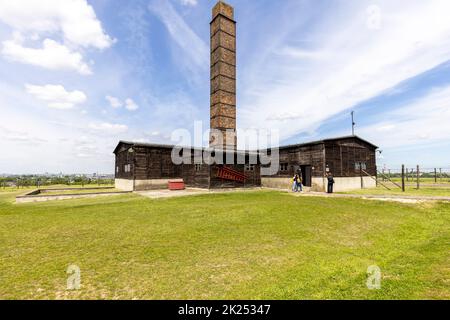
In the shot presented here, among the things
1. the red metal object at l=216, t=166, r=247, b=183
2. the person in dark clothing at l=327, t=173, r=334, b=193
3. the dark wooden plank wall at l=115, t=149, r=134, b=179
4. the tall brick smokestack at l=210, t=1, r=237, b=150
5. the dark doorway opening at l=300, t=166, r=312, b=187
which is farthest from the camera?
the tall brick smokestack at l=210, t=1, r=237, b=150

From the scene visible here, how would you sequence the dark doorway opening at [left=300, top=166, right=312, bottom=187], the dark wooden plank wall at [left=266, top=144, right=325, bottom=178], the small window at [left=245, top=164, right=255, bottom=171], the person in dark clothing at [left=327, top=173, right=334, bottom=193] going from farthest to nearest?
1. the small window at [left=245, top=164, right=255, bottom=171]
2. the dark doorway opening at [left=300, top=166, right=312, bottom=187]
3. the dark wooden plank wall at [left=266, top=144, right=325, bottom=178]
4. the person in dark clothing at [left=327, top=173, right=334, bottom=193]

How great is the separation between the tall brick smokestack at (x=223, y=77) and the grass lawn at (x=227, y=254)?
19741 millimetres

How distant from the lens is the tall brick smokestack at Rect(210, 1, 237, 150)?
3045cm

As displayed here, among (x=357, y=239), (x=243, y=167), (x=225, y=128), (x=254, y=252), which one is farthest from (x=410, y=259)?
(x=225, y=128)

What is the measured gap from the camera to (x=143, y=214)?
39.4ft

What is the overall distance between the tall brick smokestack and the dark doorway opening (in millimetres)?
9728

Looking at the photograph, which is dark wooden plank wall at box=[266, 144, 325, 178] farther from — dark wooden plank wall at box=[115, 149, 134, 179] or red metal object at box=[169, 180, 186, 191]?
dark wooden plank wall at box=[115, 149, 134, 179]

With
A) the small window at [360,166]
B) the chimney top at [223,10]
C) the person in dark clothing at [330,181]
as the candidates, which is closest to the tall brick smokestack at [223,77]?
the chimney top at [223,10]

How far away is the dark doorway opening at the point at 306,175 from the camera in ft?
82.7

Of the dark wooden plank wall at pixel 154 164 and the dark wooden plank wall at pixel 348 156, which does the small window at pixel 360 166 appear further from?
the dark wooden plank wall at pixel 154 164

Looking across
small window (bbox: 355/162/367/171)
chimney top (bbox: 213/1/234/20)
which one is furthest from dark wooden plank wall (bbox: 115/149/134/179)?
small window (bbox: 355/162/367/171)

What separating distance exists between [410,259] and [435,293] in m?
2.16

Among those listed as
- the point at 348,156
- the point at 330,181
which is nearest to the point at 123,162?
the point at 330,181

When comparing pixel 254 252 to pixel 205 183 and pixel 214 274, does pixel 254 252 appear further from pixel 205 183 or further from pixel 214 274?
pixel 205 183
